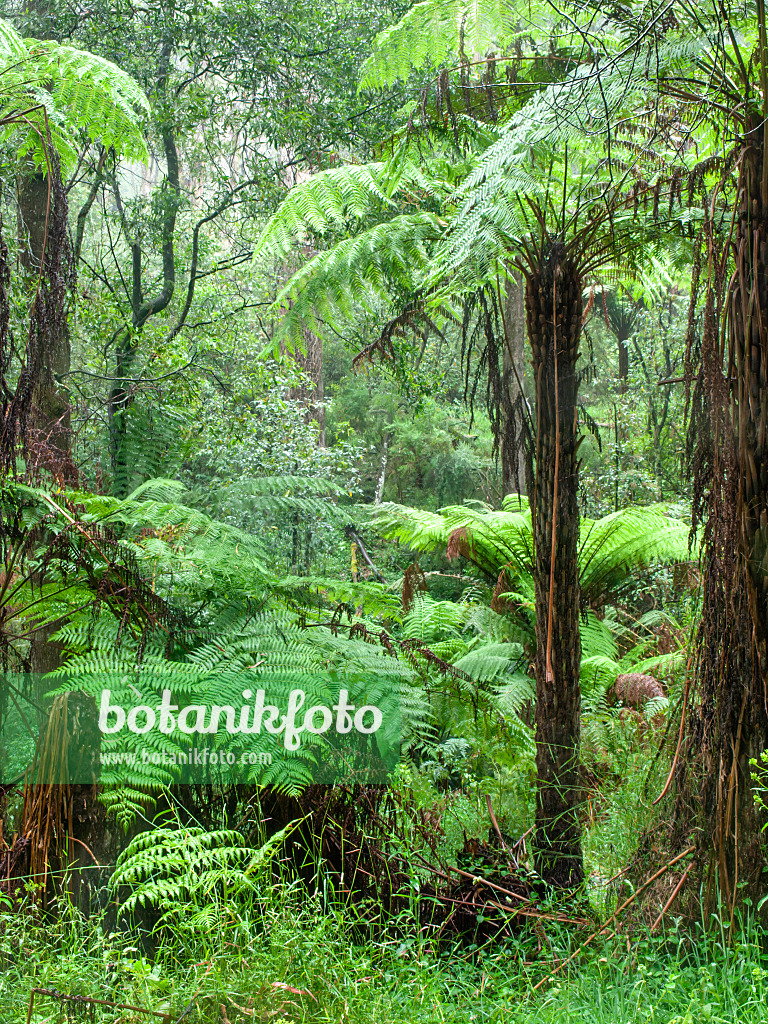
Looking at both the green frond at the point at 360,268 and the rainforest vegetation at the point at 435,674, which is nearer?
the rainforest vegetation at the point at 435,674

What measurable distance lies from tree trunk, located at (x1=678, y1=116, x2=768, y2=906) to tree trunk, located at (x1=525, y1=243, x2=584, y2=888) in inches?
21.4

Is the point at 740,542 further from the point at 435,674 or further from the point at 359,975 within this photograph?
the point at 435,674

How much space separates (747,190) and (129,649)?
7.76 ft

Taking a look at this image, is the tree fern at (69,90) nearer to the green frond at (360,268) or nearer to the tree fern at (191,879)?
the green frond at (360,268)

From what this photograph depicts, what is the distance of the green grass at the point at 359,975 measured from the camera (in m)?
1.72

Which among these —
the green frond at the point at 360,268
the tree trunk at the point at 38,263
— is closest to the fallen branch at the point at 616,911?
the green frond at the point at 360,268

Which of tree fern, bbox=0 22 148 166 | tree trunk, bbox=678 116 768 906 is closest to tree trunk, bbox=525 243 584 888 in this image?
tree trunk, bbox=678 116 768 906

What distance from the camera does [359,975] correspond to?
197cm

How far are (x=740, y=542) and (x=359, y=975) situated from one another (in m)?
1.51

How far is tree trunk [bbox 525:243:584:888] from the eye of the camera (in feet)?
7.93

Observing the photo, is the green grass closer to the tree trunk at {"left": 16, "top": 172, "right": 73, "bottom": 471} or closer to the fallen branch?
the fallen branch

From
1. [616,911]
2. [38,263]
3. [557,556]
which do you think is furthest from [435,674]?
[38,263]

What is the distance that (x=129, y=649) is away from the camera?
8.59 ft

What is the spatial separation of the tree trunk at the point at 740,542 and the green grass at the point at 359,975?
25 centimetres
